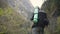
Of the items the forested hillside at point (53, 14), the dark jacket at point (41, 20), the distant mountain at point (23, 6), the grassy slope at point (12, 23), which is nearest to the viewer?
the dark jacket at point (41, 20)

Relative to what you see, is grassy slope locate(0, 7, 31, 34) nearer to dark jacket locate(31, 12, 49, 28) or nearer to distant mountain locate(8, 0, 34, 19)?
distant mountain locate(8, 0, 34, 19)

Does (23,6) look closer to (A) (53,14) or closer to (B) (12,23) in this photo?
(B) (12,23)

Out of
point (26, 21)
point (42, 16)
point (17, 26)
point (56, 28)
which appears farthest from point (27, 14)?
point (42, 16)

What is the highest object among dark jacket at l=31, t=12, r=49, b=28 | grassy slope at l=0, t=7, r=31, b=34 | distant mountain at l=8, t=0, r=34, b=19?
distant mountain at l=8, t=0, r=34, b=19

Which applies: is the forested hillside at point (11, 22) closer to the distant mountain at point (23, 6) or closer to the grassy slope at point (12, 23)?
the grassy slope at point (12, 23)

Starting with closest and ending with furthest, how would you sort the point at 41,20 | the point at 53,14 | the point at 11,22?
the point at 41,20 < the point at 53,14 < the point at 11,22

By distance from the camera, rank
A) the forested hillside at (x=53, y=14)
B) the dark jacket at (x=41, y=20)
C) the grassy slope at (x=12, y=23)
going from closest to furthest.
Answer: the dark jacket at (x=41, y=20), the forested hillside at (x=53, y=14), the grassy slope at (x=12, y=23)

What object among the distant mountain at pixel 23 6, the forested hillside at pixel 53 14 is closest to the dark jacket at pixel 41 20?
the forested hillside at pixel 53 14

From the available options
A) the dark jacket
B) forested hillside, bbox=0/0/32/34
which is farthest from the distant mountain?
the dark jacket

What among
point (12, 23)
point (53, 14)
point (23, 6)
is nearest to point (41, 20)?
point (53, 14)

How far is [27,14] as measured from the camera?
20.1ft

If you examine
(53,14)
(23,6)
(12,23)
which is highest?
(23,6)

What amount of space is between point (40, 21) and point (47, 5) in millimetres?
3526

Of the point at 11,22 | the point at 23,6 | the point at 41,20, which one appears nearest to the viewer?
the point at 41,20
